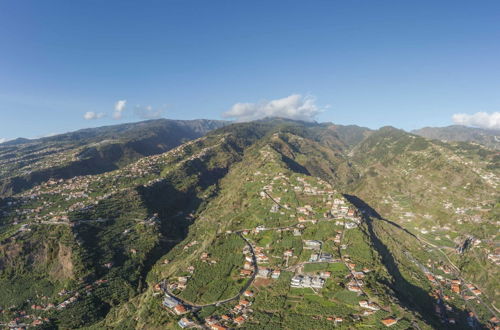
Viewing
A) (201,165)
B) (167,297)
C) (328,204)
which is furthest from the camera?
(201,165)

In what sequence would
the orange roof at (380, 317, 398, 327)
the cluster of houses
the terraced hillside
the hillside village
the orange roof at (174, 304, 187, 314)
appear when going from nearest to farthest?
the orange roof at (380, 317, 398, 327) → the hillside village → the orange roof at (174, 304, 187, 314) → the terraced hillside → the cluster of houses

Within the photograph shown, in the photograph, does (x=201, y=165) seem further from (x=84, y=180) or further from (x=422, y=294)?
(x=422, y=294)

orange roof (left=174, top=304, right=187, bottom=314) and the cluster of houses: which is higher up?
orange roof (left=174, top=304, right=187, bottom=314)

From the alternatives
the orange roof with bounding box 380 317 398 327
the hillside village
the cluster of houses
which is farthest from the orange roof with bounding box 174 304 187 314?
the orange roof with bounding box 380 317 398 327

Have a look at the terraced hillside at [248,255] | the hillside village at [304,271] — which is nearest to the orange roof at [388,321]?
the hillside village at [304,271]

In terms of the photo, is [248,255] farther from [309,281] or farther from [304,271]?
[309,281]

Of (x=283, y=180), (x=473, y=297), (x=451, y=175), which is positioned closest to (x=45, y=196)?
(x=283, y=180)

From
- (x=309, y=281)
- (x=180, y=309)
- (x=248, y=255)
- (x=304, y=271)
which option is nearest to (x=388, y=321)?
(x=309, y=281)

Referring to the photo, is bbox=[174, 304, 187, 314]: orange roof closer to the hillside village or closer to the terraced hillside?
the hillside village

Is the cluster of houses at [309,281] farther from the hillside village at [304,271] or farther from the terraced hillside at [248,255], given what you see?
the terraced hillside at [248,255]

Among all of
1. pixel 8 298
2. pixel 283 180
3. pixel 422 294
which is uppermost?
pixel 283 180

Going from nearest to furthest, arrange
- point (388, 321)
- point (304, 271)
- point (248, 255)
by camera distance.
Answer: point (388, 321), point (304, 271), point (248, 255)
